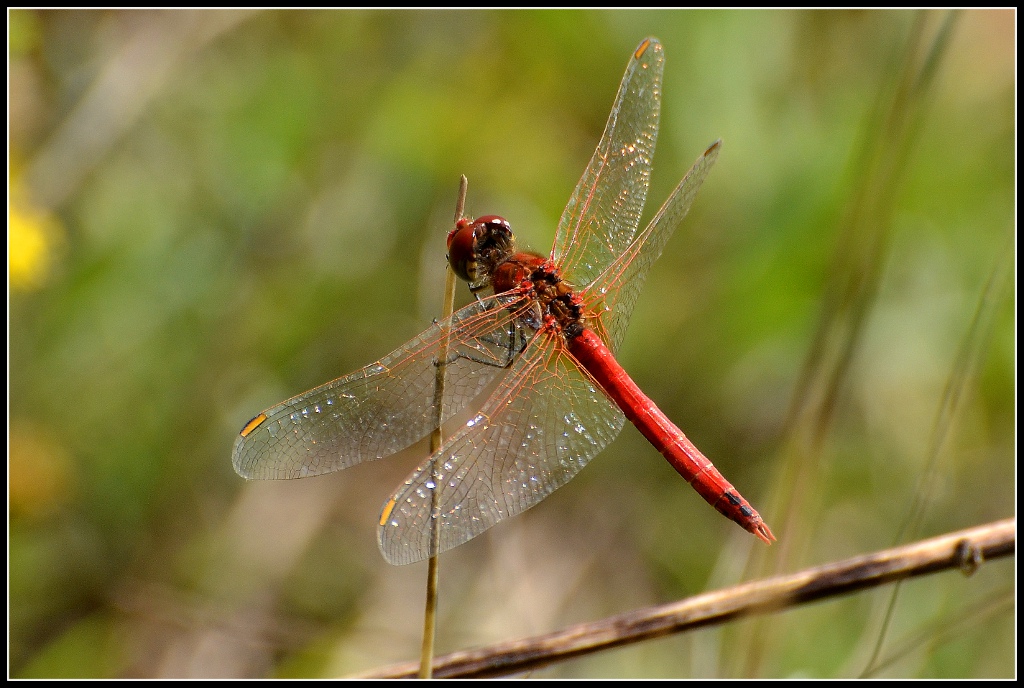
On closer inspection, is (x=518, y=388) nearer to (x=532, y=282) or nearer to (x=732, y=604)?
(x=532, y=282)

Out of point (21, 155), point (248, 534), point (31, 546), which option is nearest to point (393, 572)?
point (248, 534)

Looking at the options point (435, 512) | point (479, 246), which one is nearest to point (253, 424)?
point (435, 512)

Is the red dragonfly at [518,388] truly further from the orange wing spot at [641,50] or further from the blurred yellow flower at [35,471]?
the blurred yellow flower at [35,471]

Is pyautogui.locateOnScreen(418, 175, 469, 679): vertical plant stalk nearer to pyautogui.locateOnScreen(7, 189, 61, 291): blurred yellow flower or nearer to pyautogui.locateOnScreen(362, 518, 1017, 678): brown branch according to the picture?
pyautogui.locateOnScreen(362, 518, 1017, 678): brown branch

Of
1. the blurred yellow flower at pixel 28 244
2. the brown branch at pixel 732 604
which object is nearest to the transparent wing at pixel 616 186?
the brown branch at pixel 732 604

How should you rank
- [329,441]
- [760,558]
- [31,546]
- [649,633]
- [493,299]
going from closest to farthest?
[649,633], [329,441], [760,558], [493,299], [31,546]

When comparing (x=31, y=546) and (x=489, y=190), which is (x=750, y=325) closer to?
(x=489, y=190)
